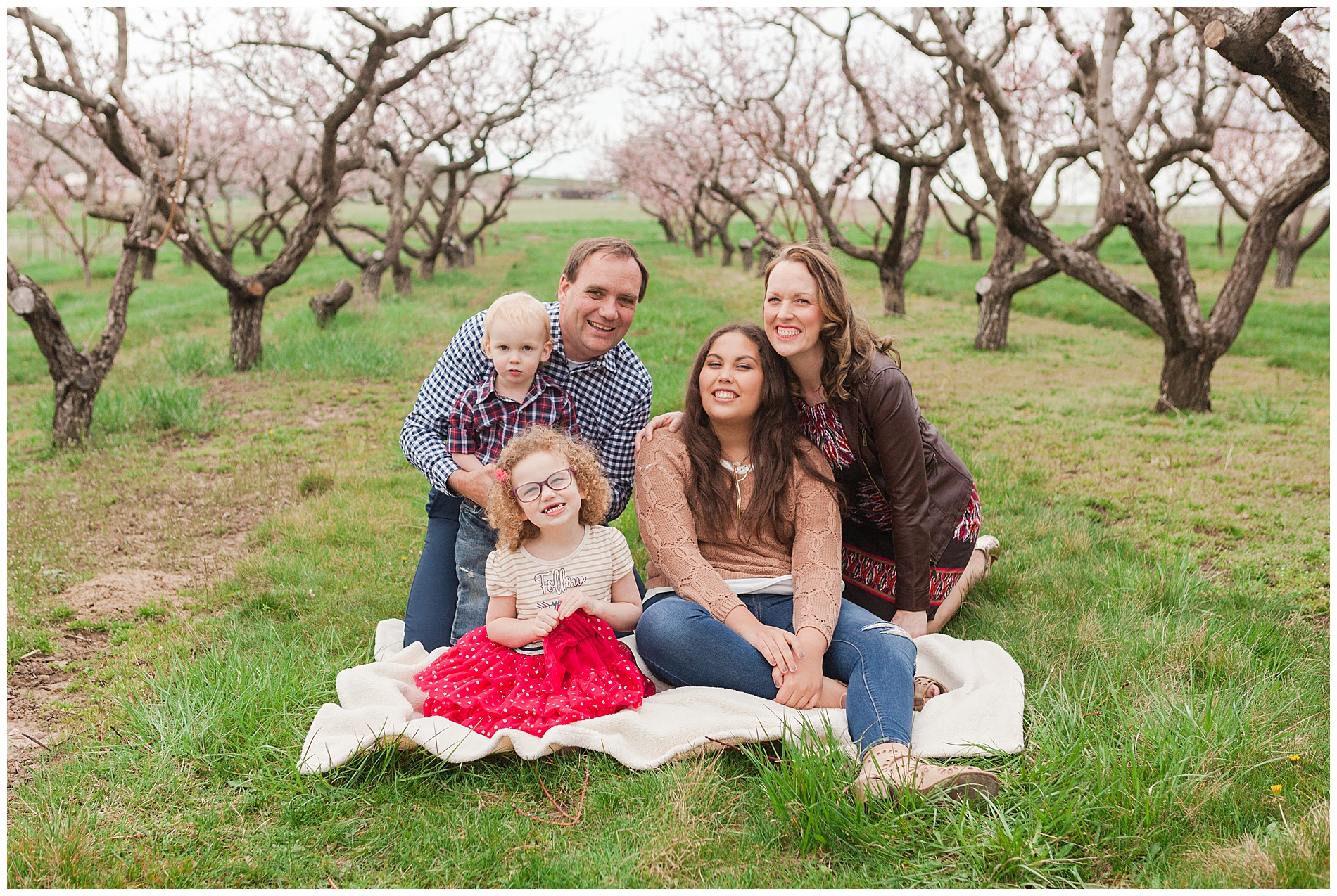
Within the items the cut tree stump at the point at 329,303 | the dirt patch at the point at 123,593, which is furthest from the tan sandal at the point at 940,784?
the cut tree stump at the point at 329,303

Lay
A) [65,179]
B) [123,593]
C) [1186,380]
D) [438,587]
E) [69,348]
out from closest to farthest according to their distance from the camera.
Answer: [438,587], [123,593], [69,348], [1186,380], [65,179]

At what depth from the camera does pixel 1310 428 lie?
6.87 metres

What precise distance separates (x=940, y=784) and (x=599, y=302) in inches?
75.6

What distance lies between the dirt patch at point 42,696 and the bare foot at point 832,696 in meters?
2.28

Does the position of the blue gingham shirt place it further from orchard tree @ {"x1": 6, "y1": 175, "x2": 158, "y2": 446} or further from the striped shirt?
orchard tree @ {"x1": 6, "y1": 175, "x2": 158, "y2": 446}

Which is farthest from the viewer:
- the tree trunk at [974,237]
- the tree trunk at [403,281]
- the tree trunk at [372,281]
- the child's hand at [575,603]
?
the tree trunk at [974,237]

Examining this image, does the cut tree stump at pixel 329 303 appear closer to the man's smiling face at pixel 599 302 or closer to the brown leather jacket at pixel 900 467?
the man's smiling face at pixel 599 302

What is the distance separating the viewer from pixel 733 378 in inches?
117

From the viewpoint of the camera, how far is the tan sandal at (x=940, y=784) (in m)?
2.24

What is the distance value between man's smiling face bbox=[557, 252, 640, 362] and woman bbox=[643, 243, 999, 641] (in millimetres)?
407

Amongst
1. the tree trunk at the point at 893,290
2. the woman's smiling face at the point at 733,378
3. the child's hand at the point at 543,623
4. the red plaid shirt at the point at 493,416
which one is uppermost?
the tree trunk at the point at 893,290

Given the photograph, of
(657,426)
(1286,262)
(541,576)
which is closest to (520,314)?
(657,426)

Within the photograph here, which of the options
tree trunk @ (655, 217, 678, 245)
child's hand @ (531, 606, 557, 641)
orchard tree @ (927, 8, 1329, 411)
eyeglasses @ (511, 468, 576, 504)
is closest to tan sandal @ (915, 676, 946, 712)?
child's hand @ (531, 606, 557, 641)

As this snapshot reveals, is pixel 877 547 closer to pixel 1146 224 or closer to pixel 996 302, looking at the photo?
pixel 1146 224
